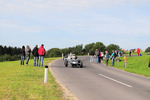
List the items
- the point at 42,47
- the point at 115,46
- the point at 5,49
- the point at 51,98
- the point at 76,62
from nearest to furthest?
1. the point at 51,98
2. the point at 42,47
3. the point at 76,62
4. the point at 5,49
5. the point at 115,46

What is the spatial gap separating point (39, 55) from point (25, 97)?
13.0 m

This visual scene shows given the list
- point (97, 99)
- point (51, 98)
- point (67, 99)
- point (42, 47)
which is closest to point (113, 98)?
point (97, 99)

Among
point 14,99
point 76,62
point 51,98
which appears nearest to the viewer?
point 14,99

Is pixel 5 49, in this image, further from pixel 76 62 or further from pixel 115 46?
pixel 76 62

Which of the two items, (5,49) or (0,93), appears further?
(5,49)

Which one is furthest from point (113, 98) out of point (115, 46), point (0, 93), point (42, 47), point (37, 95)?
point (115, 46)

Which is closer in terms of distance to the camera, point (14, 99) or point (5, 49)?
point (14, 99)

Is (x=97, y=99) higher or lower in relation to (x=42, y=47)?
lower

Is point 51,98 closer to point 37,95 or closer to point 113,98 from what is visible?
point 37,95

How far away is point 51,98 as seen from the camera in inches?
287

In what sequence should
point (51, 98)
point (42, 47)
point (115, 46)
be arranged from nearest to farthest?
1. point (51, 98)
2. point (42, 47)
3. point (115, 46)

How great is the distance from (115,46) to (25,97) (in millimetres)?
104834

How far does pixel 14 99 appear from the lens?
22.4ft

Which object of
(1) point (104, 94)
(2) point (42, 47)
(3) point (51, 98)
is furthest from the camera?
(2) point (42, 47)
